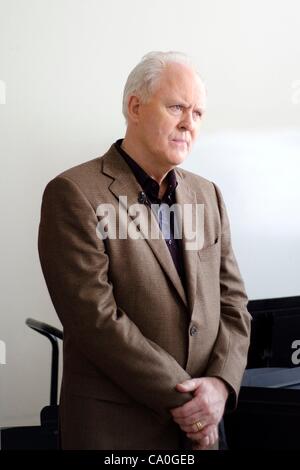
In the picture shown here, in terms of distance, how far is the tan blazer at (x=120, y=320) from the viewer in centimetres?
137

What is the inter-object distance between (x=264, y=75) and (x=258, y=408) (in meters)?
1.75

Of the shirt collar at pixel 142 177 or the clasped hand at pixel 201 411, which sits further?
the shirt collar at pixel 142 177

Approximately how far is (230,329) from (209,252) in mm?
208

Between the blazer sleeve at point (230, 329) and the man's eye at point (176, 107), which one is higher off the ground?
the man's eye at point (176, 107)

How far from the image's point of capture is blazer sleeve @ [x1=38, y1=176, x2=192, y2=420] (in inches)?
53.7

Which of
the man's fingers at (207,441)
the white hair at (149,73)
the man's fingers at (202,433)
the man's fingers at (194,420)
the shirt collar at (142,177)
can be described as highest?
the white hair at (149,73)

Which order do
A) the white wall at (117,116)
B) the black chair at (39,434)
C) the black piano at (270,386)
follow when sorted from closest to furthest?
the black piano at (270,386), the black chair at (39,434), the white wall at (117,116)

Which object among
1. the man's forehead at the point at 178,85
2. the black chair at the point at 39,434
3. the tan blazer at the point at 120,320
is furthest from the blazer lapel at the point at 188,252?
the black chair at the point at 39,434

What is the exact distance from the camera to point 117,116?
2.42 m

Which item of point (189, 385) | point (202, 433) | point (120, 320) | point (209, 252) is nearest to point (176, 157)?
point (209, 252)

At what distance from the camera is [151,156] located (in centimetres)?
150

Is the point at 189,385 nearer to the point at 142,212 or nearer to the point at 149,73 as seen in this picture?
the point at 142,212

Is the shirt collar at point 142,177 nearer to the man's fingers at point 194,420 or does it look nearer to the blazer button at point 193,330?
the blazer button at point 193,330
